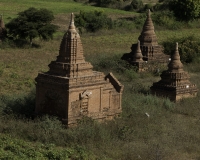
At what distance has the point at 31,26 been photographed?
38.0 m

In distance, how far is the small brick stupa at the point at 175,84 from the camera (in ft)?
74.3

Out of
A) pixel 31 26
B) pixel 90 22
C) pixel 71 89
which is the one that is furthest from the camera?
pixel 90 22

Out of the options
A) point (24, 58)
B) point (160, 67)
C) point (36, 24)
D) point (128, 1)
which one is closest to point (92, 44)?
point (36, 24)

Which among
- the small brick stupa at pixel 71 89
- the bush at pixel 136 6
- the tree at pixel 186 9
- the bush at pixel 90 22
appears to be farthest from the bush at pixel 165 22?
the small brick stupa at pixel 71 89

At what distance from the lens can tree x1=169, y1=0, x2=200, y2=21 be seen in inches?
2143

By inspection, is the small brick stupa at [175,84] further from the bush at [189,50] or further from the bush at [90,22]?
the bush at [90,22]

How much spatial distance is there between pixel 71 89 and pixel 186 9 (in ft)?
131

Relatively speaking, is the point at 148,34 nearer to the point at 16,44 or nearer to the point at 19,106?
the point at 16,44

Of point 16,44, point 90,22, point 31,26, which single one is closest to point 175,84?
point 31,26

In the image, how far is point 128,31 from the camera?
51125mm

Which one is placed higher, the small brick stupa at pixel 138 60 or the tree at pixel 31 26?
the tree at pixel 31 26

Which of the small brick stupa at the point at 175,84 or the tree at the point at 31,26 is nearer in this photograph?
the small brick stupa at the point at 175,84

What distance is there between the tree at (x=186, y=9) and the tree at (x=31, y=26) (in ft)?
66.0

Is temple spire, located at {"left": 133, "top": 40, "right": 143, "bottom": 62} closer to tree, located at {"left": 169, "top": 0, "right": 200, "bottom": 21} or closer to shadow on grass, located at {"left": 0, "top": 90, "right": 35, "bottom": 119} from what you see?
shadow on grass, located at {"left": 0, "top": 90, "right": 35, "bottom": 119}
